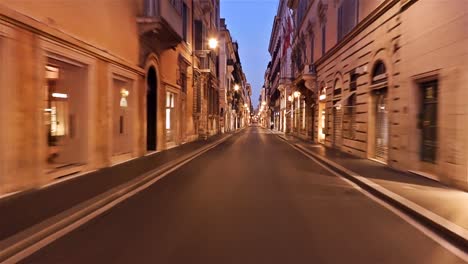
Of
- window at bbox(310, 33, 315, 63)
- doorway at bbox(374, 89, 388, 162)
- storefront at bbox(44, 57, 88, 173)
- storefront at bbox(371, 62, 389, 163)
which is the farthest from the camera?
window at bbox(310, 33, 315, 63)

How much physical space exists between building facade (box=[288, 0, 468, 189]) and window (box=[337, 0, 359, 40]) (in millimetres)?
44

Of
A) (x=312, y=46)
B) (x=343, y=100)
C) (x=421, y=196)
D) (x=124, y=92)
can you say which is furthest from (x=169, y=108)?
(x=421, y=196)

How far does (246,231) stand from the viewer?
589cm

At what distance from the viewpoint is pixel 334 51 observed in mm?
23062

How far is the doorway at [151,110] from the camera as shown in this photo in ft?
63.2

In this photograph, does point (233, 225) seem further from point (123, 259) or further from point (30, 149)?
point (30, 149)

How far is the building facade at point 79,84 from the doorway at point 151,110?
0.05 m

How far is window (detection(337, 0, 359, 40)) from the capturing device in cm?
1861

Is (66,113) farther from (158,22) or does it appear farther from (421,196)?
(421,196)

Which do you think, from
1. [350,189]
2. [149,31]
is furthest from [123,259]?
[149,31]

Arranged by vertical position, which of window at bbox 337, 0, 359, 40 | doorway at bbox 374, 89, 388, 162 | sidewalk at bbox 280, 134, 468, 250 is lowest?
sidewalk at bbox 280, 134, 468, 250

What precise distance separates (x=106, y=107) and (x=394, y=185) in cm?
856

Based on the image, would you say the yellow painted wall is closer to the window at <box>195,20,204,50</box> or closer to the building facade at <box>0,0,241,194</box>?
the building facade at <box>0,0,241,194</box>

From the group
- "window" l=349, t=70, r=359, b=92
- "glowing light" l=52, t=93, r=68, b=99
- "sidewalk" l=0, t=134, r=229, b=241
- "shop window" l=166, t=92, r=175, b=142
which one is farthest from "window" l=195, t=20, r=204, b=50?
"sidewalk" l=0, t=134, r=229, b=241
